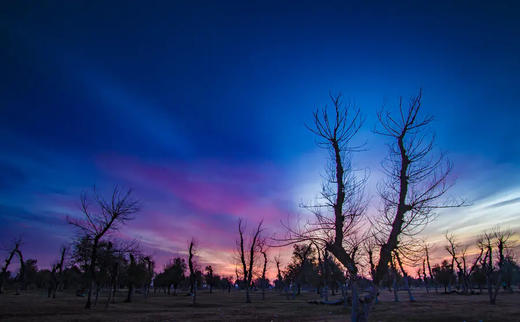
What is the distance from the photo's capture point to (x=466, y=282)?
2830 inches

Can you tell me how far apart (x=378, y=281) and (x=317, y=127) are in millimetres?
6844

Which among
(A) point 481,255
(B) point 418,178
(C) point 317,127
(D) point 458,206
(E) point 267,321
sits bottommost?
(E) point 267,321

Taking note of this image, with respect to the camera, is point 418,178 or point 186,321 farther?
point 186,321

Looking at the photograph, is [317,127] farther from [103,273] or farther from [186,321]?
[103,273]

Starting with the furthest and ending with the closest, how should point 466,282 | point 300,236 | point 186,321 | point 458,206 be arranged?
point 466,282 < point 186,321 < point 300,236 < point 458,206

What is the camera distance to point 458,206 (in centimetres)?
1077

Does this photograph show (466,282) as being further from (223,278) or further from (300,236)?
(223,278)

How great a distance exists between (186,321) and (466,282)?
7894 cm

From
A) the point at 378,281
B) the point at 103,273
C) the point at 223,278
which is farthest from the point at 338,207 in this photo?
the point at 223,278

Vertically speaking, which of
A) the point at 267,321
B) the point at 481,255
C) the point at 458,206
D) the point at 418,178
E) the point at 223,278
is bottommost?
the point at 223,278

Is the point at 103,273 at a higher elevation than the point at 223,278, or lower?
higher

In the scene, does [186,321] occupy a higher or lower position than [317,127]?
lower

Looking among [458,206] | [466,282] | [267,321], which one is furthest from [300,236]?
[466,282]

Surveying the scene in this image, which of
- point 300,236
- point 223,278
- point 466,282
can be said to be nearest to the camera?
point 300,236
